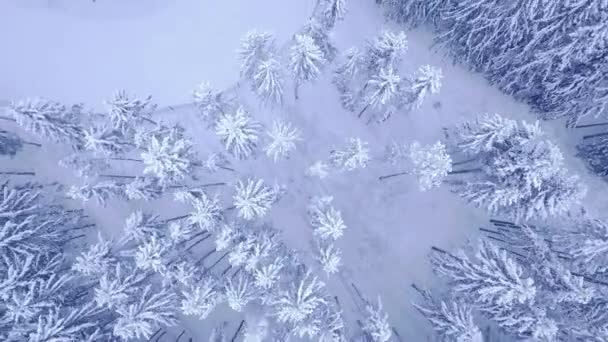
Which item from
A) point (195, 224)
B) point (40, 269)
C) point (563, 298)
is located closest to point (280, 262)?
point (195, 224)

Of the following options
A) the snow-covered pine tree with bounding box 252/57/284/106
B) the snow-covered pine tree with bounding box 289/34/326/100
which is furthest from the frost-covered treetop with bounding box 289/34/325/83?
the snow-covered pine tree with bounding box 252/57/284/106

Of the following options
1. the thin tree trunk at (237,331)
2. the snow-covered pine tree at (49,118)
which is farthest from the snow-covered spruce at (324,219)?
the snow-covered pine tree at (49,118)

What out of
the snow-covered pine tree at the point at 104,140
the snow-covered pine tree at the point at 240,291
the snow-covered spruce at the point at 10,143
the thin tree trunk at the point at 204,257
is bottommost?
the snow-covered pine tree at the point at 240,291

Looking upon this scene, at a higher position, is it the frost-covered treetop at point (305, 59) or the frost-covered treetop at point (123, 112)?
the frost-covered treetop at point (123, 112)

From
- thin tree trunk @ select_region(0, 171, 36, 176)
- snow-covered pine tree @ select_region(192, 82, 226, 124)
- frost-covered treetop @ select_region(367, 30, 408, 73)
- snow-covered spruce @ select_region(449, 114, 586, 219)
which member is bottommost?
snow-covered spruce @ select_region(449, 114, 586, 219)

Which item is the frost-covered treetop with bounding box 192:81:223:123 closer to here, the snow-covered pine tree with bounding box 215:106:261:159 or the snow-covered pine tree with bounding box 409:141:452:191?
the snow-covered pine tree with bounding box 215:106:261:159

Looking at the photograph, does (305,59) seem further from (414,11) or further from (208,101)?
(414,11)

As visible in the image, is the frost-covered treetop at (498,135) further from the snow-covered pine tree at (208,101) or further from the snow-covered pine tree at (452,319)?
the snow-covered pine tree at (208,101)
